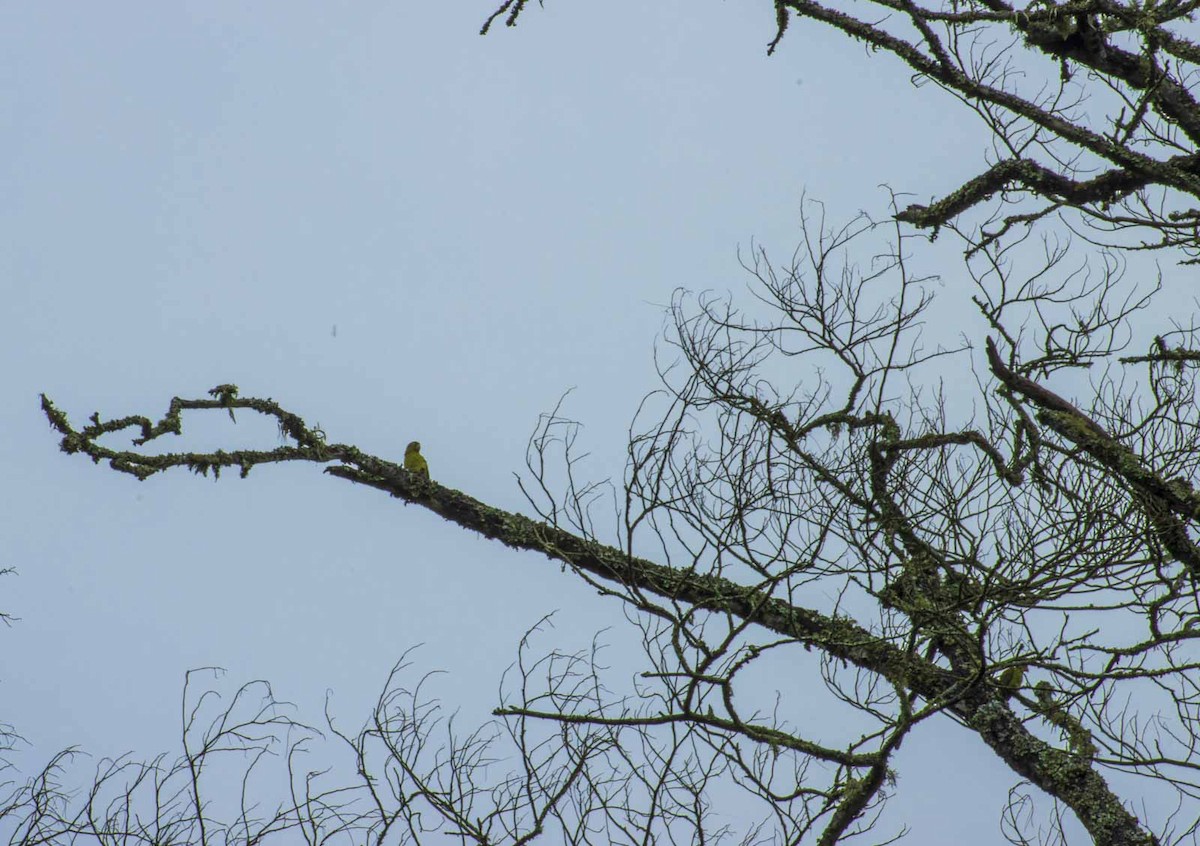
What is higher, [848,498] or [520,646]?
[848,498]

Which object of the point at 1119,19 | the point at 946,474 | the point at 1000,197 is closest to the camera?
the point at 946,474

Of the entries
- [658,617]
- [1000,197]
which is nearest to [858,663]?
[658,617]

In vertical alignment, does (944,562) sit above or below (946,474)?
below

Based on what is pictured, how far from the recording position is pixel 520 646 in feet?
16.3

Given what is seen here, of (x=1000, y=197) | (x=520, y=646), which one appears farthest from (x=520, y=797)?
(x=1000, y=197)

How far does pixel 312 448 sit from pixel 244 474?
512mm

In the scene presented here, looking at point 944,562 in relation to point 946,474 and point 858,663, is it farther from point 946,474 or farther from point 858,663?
point 858,663

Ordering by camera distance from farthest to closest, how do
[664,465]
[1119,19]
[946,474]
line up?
[1119,19] → [946,474] → [664,465]

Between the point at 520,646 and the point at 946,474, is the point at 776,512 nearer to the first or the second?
the point at 946,474

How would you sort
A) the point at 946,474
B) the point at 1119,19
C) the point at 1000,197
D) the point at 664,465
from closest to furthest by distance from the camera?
the point at 664,465
the point at 946,474
the point at 1119,19
the point at 1000,197

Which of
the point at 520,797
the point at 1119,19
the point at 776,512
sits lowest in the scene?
the point at 520,797

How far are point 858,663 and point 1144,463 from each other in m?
1.87

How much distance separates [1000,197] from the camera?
23.8 feet

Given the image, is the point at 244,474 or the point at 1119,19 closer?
the point at 1119,19
